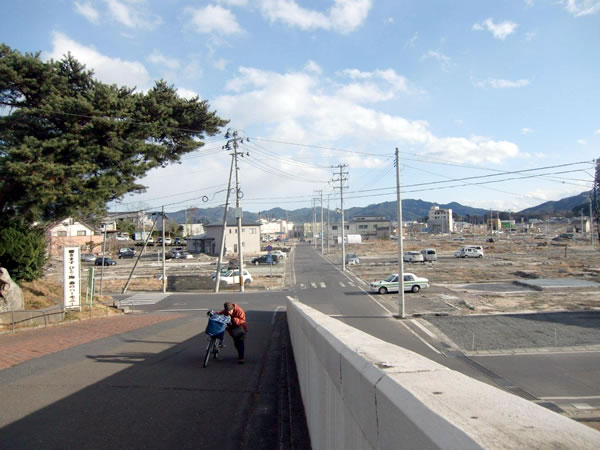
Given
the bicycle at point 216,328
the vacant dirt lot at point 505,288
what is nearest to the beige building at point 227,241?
the vacant dirt lot at point 505,288

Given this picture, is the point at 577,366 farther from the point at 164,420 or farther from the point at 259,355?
the point at 164,420

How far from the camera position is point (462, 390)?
6.26 feet

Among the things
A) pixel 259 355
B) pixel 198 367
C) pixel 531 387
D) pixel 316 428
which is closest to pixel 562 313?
pixel 531 387

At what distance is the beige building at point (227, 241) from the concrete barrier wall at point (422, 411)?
8839 cm

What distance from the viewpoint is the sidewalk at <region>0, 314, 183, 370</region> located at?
9.83m

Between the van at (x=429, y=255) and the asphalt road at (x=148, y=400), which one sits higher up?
the van at (x=429, y=255)

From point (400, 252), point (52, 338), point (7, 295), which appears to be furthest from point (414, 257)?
point (52, 338)

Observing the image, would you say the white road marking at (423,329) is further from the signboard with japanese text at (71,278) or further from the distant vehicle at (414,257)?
the distant vehicle at (414,257)

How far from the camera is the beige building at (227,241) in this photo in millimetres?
92312

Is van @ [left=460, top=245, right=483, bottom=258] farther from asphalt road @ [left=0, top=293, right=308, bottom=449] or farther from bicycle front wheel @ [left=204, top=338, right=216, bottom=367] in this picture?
bicycle front wheel @ [left=204, top=338, right=216, bottom=367]

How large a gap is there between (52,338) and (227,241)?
81.6 metres

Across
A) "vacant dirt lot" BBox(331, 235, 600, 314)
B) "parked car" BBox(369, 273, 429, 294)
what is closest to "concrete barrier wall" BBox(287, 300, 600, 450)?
"vacant dirt lot" BBox(331, 235, 600, 314)

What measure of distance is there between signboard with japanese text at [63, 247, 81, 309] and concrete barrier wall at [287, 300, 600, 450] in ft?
57.4

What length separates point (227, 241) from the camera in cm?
9362
